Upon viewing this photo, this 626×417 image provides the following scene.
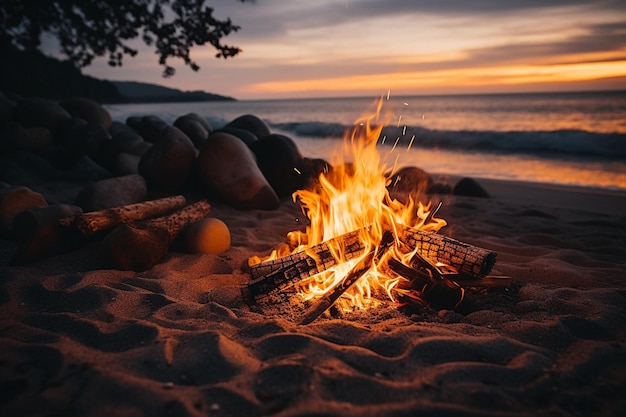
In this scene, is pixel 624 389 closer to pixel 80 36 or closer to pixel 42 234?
pixel 42 234

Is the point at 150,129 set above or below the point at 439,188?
above

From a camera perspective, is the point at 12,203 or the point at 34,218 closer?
the point at 34,218

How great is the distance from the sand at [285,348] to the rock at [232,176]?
95.0 inches

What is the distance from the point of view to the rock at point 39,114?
859 cm

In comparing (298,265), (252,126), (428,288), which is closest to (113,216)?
(298,265)

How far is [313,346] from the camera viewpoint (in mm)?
2340

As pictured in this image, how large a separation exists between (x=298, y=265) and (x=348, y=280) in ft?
1.34

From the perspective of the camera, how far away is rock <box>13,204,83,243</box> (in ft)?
13.8

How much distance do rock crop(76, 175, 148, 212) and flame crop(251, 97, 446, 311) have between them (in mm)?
2787

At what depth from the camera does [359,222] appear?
3742mm

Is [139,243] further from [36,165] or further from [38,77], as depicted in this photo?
[38,77]

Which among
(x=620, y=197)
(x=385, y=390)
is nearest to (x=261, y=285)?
(x=385, y=390)

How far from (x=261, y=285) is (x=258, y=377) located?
1071 millimetres

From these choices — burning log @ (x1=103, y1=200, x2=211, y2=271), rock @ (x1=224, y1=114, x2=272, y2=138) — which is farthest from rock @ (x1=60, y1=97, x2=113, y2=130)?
burning log @ (x1=103, y1=200, x2=211, y2=271)
